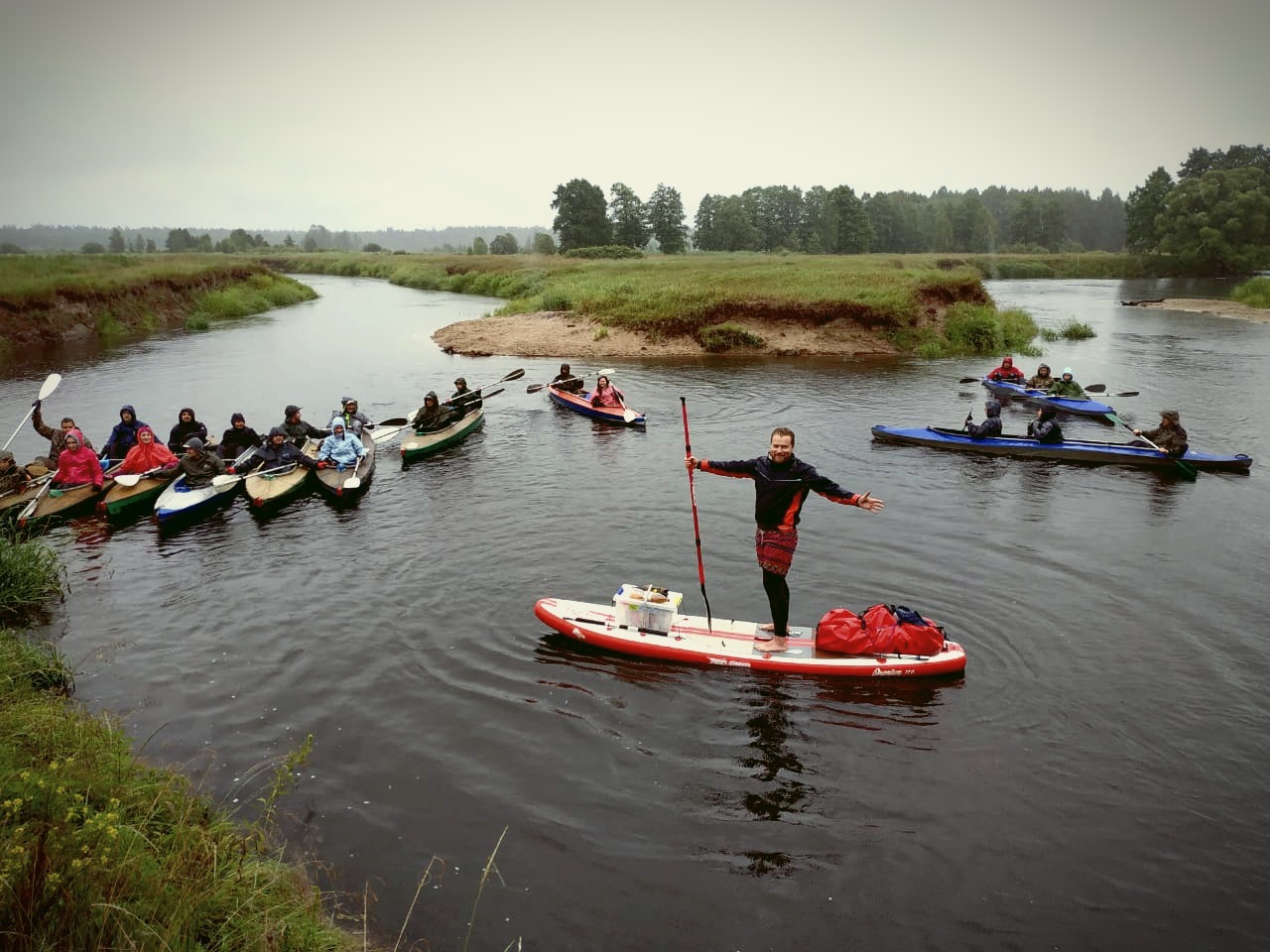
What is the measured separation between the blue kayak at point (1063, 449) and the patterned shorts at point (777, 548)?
11738 mm

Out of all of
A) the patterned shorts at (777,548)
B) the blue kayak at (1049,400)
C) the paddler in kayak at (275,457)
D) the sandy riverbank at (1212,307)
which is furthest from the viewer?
the sandy riverbank at (1212,307)

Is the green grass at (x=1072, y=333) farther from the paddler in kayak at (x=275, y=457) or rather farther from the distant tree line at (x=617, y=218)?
the distant tree line at (x=617, y=218)

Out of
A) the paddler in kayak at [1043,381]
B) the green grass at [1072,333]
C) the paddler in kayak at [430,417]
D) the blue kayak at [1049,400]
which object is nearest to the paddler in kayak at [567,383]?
the paddler in kayak at [430,417]

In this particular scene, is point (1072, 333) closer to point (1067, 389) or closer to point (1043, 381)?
point (1043, 381)

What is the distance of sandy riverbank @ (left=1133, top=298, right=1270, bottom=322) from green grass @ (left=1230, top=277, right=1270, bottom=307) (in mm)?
339

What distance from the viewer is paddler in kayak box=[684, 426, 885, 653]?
8.94 meters

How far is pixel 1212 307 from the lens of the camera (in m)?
49.0

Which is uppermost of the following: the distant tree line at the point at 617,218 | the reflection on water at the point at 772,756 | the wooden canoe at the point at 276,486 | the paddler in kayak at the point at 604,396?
the distant tree line at the point at 617,218

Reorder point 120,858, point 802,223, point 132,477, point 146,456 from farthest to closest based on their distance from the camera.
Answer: point 802,223
point 146,456
point 132,477
point 120,858

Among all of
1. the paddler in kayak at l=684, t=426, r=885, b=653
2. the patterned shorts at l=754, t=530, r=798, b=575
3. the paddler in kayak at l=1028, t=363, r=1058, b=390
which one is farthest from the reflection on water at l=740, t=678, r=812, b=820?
the paddler in kayak at l=1028, t=363, r=1058, b=390

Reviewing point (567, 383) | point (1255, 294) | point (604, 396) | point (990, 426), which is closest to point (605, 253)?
point (1255, 294)

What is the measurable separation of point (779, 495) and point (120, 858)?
679cm

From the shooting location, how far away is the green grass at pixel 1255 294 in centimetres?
4731

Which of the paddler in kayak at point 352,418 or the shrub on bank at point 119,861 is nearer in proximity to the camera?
the shrub on bank at point 119,861
